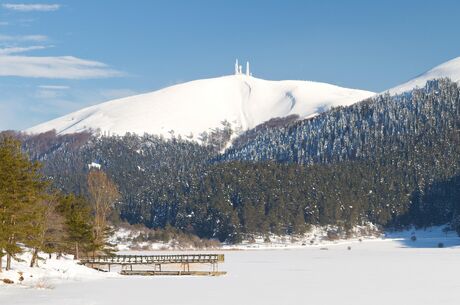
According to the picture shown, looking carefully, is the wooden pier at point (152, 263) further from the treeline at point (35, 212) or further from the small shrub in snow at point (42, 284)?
the small shrub in snow at point (42, 284)

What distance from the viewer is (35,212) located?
68.9 metres

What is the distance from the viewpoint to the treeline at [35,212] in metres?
63.9

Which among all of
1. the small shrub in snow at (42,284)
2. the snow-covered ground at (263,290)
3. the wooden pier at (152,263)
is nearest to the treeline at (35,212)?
the wooden pier at (152,263)

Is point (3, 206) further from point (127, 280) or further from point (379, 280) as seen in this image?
point (379, 280)

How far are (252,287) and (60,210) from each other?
113 feet

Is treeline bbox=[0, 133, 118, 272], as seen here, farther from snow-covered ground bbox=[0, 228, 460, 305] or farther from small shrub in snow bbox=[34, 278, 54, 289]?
snow-covered ground bbox=[0, 228, 460, 305]

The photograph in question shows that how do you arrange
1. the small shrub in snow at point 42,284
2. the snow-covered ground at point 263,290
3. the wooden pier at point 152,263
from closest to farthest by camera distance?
1. the snow-covered ground at point 263,290
2. the small shrub in snow at point 42,284
3. the wooden pier at point 152,263

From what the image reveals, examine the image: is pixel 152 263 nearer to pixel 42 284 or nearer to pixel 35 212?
pixel 35 212

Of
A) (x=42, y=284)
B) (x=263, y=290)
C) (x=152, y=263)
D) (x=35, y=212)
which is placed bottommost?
(x=263, y=290)

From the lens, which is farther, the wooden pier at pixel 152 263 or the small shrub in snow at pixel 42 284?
the wooden pier at pixel 152 263

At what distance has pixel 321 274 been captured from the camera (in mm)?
83625

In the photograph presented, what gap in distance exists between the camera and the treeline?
6394cm

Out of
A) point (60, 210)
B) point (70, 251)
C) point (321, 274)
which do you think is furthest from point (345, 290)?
point (70, 251)

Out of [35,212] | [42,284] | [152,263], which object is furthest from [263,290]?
[152,263]
